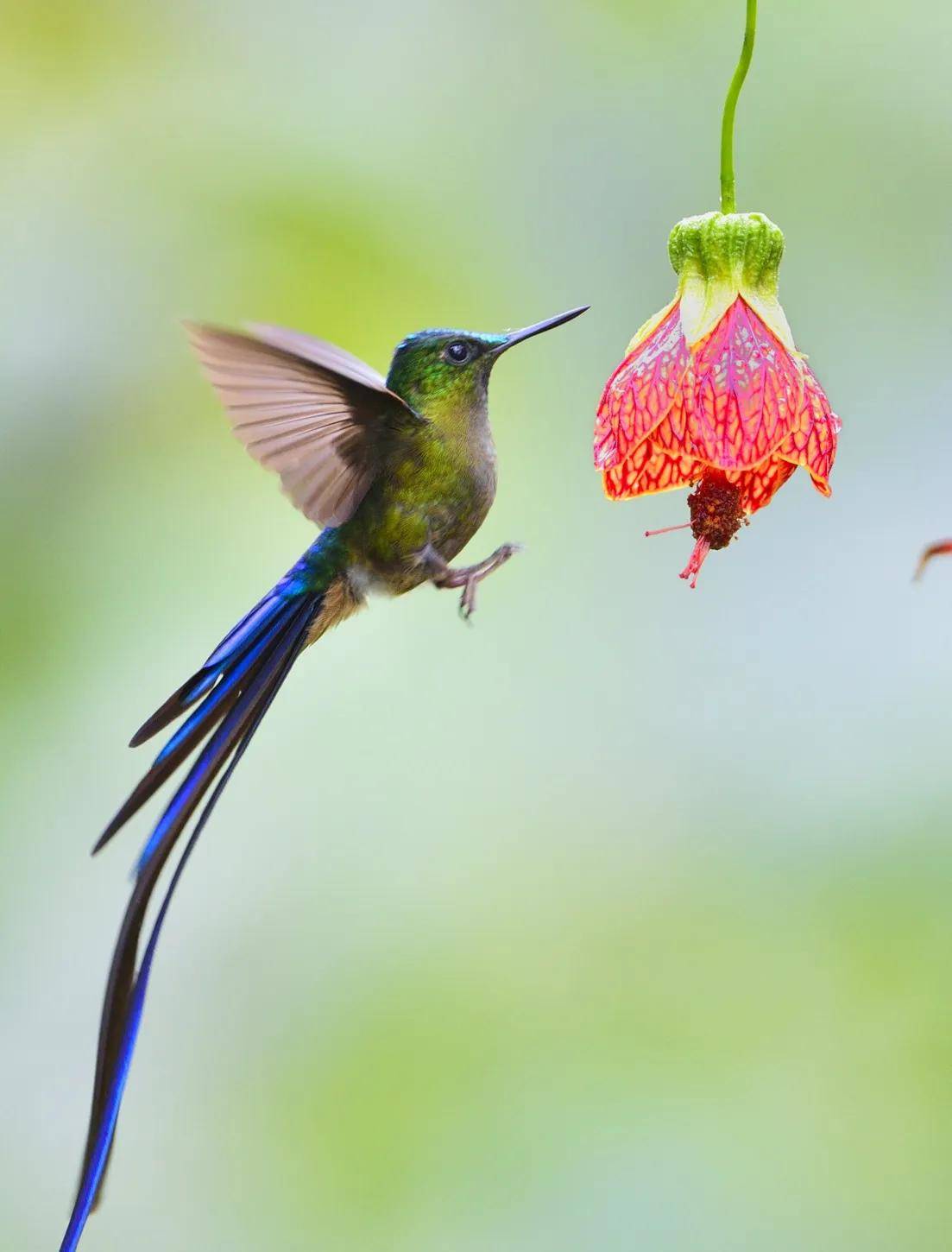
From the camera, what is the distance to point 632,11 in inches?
119

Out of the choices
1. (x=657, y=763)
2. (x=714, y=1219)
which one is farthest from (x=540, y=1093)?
(x=657, y=763)

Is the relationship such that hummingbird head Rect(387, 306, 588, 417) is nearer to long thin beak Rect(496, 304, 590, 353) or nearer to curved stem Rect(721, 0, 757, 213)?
long thin beak Rect(496, 304, 590, 353)

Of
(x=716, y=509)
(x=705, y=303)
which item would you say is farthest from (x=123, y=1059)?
(x=705, y=303)

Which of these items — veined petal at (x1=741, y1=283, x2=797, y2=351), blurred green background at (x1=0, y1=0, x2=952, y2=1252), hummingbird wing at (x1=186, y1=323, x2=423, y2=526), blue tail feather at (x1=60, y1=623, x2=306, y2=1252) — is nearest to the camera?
blue tail feather at (x1=60, y1=623, x2=306, y2=1252)

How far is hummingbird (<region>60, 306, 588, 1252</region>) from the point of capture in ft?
4.10

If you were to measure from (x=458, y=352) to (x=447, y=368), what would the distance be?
19 millimetres

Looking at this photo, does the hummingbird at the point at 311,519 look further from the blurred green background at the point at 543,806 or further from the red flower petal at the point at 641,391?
the blurred green background at the point at 543,806

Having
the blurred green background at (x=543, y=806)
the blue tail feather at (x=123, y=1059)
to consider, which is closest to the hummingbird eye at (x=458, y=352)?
the blue tail feather at (x=123, y=1059)

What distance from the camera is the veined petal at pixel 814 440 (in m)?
1.41

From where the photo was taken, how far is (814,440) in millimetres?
1422

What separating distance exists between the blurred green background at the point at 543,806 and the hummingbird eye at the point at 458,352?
1.08 metres

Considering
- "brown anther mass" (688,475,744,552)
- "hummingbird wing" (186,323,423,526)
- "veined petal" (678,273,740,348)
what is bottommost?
"hummingbird wing" (186,323,423,526)

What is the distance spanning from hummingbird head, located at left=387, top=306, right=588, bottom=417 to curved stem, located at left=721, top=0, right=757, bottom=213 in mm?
255

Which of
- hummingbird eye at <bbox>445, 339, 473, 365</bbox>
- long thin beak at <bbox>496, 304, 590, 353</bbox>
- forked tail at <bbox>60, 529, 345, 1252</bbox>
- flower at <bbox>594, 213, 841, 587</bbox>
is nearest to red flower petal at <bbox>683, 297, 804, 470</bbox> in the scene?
flower at <bbox>594, 213, 841, 587</bbox>
